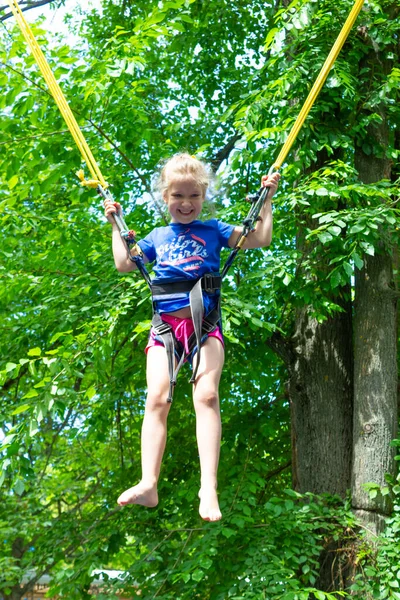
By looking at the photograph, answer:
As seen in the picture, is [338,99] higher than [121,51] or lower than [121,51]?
lower

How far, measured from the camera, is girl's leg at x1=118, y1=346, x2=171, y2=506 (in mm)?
2828

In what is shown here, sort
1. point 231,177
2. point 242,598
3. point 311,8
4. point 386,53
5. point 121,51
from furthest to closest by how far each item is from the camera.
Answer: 1. point 231,177
2. point 386,53
3. point 121,51
4. point 311,8
5. point 242,598

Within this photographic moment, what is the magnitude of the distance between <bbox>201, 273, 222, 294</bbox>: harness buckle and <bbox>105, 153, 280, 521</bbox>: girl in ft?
0.08

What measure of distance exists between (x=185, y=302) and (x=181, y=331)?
0.11 meters

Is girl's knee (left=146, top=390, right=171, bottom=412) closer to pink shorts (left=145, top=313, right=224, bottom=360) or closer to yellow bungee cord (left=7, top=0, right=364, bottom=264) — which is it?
pink shorts (left=145, top=313, right=224, bottom=360)

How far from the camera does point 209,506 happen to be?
2.72 meters

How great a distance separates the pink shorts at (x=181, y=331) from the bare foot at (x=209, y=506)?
584 mm

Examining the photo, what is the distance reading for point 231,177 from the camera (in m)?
6.86

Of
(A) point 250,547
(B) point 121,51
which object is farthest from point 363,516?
(B) point 121,51

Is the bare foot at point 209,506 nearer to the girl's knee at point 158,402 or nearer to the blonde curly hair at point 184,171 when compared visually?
the girl's knee at point 158,402

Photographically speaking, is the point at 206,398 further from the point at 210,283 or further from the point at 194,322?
the point at 210,283

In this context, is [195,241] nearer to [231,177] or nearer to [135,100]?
[135,100]

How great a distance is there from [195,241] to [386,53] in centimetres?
375

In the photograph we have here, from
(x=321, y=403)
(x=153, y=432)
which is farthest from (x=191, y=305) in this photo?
(x=321, y=403)
